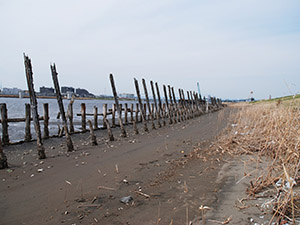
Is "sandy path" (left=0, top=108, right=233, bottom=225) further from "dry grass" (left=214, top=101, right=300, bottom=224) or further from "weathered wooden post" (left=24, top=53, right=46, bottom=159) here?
"dry grass" (left=214, top=101, right=300, bottom=224)

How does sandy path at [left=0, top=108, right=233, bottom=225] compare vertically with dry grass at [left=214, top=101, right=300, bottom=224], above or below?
below

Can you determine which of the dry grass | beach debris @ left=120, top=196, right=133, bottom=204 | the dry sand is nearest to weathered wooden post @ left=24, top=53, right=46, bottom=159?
the dry sand

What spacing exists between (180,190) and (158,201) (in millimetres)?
545

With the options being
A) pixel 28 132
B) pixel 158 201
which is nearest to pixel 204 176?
pixel 158 201

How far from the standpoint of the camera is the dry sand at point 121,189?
315cm

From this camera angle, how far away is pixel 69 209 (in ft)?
11.5

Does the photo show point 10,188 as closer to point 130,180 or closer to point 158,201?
point 130,180

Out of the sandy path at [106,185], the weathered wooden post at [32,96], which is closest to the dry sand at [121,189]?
the sandy path at [106,185]

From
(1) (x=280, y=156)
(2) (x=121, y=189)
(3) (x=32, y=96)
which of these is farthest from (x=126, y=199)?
(3) (x=32, y=96)

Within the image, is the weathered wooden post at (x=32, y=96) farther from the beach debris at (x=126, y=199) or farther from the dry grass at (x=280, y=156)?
the dry grass at (x=280, y=156)

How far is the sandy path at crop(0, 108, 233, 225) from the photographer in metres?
3.24

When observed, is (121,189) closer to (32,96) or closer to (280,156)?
(280,156)

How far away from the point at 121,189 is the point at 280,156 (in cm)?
288

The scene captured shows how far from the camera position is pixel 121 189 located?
13.7ft
